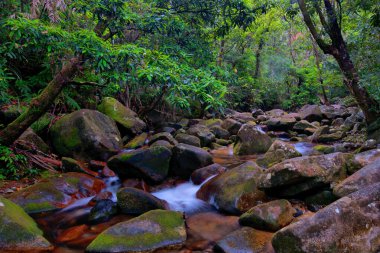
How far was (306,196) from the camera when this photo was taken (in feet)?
16.2

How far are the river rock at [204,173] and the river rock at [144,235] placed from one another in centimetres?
230

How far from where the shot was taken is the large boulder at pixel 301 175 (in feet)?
15.4

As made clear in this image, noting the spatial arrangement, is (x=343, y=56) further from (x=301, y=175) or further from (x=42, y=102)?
(x=42, y=102)

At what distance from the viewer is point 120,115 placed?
34.9 feet

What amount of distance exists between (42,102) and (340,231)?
17.0 feet

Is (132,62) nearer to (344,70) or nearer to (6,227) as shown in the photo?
(6,227)

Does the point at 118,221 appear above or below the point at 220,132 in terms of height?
below

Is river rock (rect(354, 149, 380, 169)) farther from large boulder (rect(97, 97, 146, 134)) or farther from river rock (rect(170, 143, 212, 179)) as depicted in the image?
large boulder (rect(97, 97, 146, 134))

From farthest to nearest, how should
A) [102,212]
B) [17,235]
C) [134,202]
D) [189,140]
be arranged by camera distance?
[189,140] → [134,202] → [102,212] → [17,235]

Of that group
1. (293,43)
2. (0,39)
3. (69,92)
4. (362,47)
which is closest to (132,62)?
(0,39)

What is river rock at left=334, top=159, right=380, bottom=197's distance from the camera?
4.01 metres

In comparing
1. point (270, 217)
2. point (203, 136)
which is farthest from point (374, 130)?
point (270, 217)

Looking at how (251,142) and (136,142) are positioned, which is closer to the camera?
(251,142)

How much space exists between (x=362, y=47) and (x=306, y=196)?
225 inches
